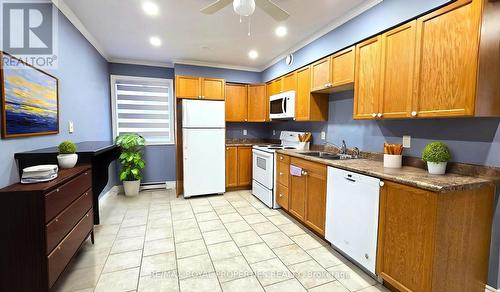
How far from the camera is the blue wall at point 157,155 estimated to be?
4.58 meters

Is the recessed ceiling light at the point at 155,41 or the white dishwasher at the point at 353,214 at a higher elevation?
the recessed ceiling light at the point at 155,41

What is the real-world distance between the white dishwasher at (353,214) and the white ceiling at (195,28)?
70.8 inches

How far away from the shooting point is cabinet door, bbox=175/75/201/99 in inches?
A: 164

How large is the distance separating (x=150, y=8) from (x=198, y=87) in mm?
1776

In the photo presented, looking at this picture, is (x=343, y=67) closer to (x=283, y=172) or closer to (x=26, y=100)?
(x=283, y=172)

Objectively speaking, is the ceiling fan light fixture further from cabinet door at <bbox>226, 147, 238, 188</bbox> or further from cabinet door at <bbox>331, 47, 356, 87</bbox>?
cabinet door at <bbox>226, 147, 238, 188</bbox>

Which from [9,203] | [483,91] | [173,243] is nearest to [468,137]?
[483,91]

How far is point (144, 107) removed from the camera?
15.5 ft

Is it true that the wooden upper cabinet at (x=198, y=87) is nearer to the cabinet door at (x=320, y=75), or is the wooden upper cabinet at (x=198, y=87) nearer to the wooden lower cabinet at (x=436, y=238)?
the cabinet door at (x=320, y=75)

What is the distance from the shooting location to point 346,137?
3.03 metres

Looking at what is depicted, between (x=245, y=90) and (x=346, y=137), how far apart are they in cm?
253

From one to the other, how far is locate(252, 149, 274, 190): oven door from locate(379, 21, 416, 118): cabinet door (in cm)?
189

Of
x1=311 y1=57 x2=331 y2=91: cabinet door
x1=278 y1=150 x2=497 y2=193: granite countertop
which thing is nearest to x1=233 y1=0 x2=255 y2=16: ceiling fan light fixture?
x1=311 y1=57 x2=331 y2=91: cabinet door

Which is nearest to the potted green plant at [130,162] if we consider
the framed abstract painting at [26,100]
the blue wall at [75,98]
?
the blue wall at [75,98]
